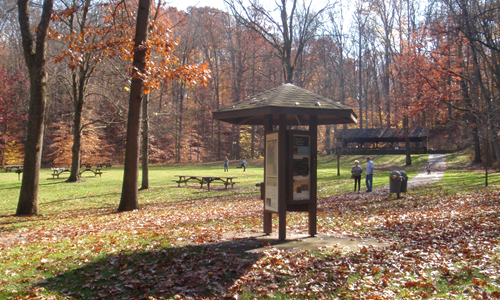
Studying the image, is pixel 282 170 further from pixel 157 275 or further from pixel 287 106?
pixel 157 275

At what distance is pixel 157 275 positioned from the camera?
5.38m

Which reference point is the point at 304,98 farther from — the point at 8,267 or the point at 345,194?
the point at 345,194

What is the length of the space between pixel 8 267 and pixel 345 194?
14241mm

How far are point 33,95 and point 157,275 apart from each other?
7.87 metres

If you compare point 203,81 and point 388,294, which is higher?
point 203,81

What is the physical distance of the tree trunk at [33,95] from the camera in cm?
1083

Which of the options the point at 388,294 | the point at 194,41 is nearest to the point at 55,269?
the point at 388,294

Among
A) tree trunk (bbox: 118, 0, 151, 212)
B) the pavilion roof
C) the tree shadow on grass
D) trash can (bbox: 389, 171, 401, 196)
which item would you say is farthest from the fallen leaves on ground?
trash can (bbox: 389, 171, 401, 196)

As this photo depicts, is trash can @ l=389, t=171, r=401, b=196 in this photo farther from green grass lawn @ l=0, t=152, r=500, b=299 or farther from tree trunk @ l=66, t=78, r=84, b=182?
tree trunk @ l=66, t=78, r=84, b=182

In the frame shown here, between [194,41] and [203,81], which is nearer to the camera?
[203,81]

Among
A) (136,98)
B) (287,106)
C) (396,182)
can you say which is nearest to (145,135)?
(136,98)

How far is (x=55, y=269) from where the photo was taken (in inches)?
217

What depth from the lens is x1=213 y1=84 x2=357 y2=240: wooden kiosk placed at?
Result: 22.9ft

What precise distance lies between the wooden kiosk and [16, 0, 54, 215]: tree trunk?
20.7 ft
